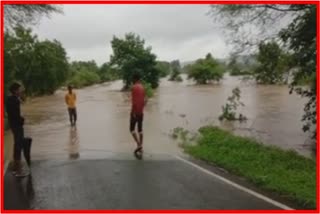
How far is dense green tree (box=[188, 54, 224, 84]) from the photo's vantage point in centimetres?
7544

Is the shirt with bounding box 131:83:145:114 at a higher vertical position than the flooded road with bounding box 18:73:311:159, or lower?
higher

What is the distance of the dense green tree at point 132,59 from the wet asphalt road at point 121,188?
4852 cm

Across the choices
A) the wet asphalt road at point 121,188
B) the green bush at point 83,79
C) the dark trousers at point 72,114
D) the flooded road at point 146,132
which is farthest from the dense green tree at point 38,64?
the wet asphalt road at point 121,188

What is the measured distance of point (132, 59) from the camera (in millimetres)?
59812

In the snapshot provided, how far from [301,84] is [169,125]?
18.1 ft

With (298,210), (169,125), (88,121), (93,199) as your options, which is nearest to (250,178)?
(298,210)

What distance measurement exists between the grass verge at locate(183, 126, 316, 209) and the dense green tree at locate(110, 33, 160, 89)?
44.2m

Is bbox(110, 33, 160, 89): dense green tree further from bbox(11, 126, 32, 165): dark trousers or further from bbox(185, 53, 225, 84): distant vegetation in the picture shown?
bbox(11, 126, 32, 165): dark trousers

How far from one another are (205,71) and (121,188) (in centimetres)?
6715

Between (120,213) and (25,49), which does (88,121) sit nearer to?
(120,213)

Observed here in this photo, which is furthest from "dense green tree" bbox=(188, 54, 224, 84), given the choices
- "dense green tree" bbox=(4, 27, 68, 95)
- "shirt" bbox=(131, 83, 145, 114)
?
"shirt" bbox=(131, 83, 145, 114)

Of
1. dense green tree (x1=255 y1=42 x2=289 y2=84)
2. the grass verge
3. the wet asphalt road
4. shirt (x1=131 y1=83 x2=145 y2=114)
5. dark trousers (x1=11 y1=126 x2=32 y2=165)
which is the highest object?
dense green tree (x1=255 y1=42 x2=289 y2=84)

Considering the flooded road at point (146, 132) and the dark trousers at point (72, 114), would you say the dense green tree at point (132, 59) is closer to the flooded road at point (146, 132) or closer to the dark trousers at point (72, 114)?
the flooded road at point (146, 132)

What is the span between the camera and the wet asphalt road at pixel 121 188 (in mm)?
8195
